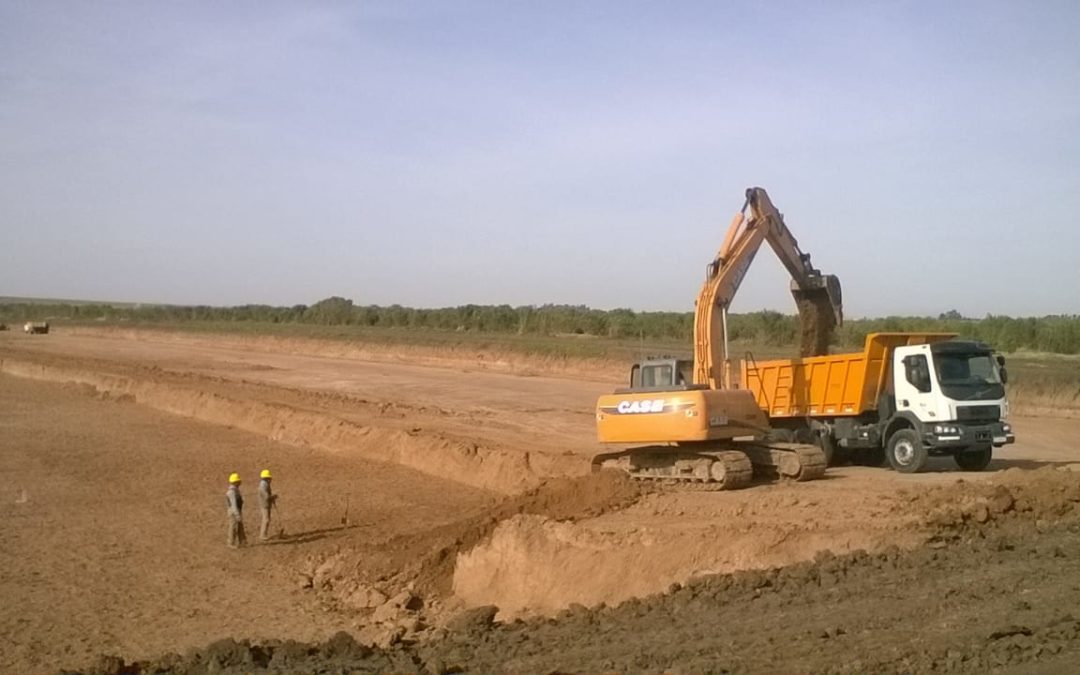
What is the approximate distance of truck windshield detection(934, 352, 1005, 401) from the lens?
1681 cm

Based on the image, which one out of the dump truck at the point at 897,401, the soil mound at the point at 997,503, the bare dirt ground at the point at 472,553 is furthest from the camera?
the dump truck at the point at 897,401

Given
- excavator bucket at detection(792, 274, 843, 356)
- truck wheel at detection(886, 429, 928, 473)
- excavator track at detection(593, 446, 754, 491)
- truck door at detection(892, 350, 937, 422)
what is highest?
excavator bucket at detection(792, 274, 843, 356)

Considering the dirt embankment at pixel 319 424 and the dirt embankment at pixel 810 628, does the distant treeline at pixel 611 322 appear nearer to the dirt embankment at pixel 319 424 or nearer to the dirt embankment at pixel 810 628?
the dirt embankment at pixel 319 424

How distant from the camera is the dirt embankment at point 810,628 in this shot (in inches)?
290

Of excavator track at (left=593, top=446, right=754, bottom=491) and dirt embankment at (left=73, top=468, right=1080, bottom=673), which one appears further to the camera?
excavator track at (left=593, top=446, right=754, bottom=491)

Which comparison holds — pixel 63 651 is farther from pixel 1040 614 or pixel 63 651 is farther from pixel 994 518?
pixel 994 518

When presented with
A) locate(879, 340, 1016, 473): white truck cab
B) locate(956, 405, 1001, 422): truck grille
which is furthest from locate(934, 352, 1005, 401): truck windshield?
locate(956, 405, 1001, 422): truck grille

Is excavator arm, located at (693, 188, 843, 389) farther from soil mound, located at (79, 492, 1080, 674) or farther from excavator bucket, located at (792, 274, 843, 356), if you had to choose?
soil mound, located at (79, 492, 1080, 674)

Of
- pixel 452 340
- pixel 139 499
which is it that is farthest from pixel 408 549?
pixel 452 340

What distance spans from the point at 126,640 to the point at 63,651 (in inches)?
26.4

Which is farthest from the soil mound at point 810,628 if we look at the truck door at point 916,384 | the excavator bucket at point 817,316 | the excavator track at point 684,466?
the excavator bucket at point 817,316

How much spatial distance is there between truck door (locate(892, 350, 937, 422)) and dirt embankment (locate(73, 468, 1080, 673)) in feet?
16.5

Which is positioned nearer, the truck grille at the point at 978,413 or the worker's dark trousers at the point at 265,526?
the worker's dark trousers at the point at 265,526

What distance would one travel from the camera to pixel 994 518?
1294cm
